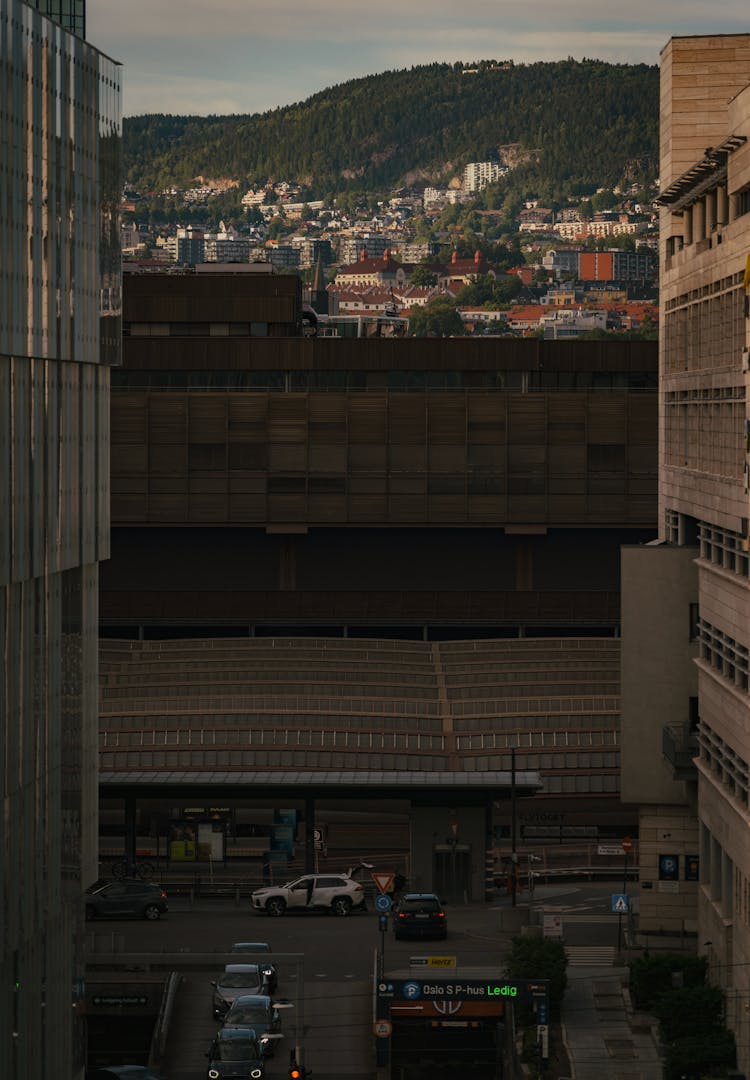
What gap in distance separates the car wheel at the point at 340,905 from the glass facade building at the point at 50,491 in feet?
64.6

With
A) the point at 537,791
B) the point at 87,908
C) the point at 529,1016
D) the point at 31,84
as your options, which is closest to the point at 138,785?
the point at 87,908

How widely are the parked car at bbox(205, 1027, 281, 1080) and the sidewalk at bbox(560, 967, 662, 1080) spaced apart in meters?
8.06

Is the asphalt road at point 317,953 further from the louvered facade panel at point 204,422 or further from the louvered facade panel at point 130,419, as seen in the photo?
the louvered facade panel at point 130,419

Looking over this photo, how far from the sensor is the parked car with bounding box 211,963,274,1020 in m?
59.8

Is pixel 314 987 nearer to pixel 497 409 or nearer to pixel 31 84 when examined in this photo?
pixel 31 84

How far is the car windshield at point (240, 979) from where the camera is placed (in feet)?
199

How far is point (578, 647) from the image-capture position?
329 feet

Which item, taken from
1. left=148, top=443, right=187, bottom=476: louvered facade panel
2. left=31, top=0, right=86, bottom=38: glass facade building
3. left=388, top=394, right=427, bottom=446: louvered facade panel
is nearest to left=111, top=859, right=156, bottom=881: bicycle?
left=31, top=0, right=86, bottom=38: glass facade building

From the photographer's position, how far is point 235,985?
6059cm

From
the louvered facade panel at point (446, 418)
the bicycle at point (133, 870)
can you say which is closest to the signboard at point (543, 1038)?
the bicycle at point (133, 870)

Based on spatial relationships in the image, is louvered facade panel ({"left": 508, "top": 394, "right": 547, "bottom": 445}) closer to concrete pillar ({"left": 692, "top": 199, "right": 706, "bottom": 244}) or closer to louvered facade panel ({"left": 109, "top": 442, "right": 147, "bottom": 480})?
louvered facade panel ({"left": 109, "top": 442, "right": 147, "bottom": 480})

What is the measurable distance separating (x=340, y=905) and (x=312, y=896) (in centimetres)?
102

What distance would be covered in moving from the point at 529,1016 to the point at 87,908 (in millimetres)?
19390

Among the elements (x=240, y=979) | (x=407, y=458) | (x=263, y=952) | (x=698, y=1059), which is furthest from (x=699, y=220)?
(x=407, y=458)
